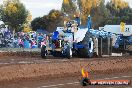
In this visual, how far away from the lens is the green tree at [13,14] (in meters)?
66.9

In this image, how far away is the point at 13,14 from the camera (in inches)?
2677

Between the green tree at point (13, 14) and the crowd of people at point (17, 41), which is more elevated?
the green tree at point (13, 14)

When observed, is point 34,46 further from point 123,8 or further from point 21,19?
point 123,8

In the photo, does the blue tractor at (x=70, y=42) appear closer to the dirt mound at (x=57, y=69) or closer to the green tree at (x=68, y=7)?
the dirt mound at (x=57, y=69)

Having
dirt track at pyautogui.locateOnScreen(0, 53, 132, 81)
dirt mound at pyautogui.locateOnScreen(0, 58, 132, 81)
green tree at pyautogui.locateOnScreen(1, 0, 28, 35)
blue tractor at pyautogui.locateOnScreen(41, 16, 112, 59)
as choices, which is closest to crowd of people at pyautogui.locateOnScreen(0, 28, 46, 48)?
blue tractor at pyautogui.locateOnScreen(41, 16, 112, 59)

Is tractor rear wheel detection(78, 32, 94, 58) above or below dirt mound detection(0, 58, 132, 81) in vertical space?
above

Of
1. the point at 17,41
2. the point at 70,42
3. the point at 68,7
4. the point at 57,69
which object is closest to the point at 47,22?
the point at 68,7

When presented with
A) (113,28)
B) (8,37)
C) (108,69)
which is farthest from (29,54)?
(113,28)

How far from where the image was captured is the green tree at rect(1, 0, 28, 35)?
66.9m

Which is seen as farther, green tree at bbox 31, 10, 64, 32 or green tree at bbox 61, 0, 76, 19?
green tree at bbox 61, 0, 76, 19

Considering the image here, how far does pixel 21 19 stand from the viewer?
69312 mm

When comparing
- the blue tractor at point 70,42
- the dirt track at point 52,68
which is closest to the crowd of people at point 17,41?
the blue tractor at point 70,42

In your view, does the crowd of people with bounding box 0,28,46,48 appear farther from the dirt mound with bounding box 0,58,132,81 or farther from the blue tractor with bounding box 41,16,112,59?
the dirt mound with bounding box 0,58,132,81

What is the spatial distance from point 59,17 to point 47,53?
47414 millimetres
